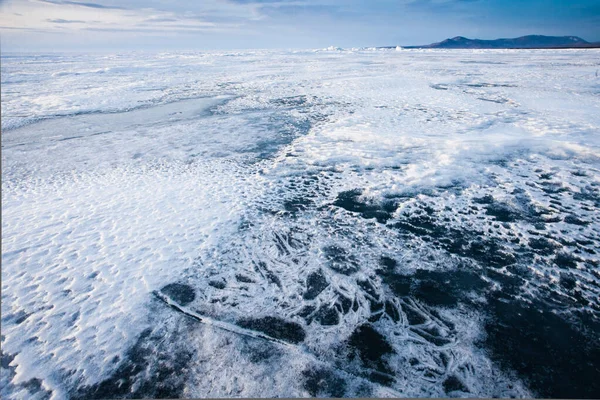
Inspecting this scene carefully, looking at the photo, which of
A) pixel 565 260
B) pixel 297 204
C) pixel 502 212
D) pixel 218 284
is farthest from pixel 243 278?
pixel 502 212

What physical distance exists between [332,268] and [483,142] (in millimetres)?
5839

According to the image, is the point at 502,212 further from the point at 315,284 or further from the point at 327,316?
the point at 327,316

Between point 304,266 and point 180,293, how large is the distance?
1.37 m

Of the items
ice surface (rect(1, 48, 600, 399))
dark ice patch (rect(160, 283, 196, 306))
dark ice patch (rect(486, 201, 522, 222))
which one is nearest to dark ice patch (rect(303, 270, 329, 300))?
ice surface (rect(1, 48, 600, 399))

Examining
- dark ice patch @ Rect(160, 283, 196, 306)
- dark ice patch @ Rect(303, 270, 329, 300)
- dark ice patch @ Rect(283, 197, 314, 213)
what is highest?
dark ice patch @ Rect(283, 197, 314, 213)

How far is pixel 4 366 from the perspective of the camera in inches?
105

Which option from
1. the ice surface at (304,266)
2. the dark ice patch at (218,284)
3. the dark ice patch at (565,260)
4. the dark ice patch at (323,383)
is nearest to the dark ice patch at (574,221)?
the ice surface at (304,266)

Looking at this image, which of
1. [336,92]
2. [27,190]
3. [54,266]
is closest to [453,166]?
[54,266]

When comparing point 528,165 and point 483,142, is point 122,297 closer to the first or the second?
point 528,165

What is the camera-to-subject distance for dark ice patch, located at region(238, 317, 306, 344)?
2.90 m

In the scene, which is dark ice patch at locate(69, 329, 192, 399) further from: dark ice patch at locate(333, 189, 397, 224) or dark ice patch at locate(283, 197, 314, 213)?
dark ice patch at locate(333, 189, 397, 224)

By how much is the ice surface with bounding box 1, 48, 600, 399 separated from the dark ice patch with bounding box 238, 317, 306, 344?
2cm

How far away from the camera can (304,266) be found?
3.75 m

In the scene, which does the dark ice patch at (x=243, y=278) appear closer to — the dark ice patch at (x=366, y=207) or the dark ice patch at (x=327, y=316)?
the dark ice patch at (x=327, y=316)
